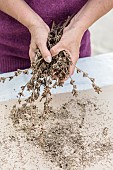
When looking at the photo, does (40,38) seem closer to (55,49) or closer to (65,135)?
(55,49)

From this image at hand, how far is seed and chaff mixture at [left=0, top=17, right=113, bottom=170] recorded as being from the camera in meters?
1.02

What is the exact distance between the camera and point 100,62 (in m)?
1.38

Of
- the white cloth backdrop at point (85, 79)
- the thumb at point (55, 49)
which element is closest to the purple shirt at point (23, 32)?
the white cloth backdrop at point (85, 79)

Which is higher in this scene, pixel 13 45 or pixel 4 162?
pixel 13 45

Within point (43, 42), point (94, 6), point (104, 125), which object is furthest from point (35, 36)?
point (104, 125)

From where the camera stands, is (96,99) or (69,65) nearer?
(69,65)

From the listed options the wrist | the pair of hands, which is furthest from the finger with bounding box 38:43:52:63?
the wrist

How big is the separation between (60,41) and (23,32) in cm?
23

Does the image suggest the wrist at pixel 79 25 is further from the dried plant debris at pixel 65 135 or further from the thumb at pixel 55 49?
the dried plant debris at pixel 65 135

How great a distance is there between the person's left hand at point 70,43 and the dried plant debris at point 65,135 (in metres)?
0.13

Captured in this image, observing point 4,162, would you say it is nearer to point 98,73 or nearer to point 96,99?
point 96,99

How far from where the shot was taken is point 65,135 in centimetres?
107

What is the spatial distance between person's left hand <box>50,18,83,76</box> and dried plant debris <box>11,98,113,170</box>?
126 mm

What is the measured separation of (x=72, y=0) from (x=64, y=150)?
0.47 metres
